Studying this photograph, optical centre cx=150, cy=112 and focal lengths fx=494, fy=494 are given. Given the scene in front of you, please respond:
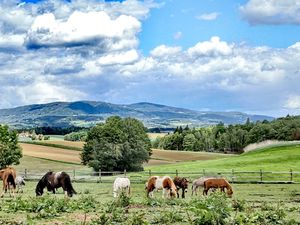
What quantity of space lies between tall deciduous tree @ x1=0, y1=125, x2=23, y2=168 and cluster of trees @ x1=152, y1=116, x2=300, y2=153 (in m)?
62.3

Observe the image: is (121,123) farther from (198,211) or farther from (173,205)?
(198,211)

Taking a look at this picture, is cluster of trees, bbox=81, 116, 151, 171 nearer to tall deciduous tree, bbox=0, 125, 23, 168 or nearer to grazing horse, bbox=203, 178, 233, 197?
tall deciduous tree, bbox=0, 125, 23, 168

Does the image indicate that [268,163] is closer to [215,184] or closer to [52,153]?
[215,184]

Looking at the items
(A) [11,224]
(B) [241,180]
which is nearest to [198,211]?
(A) [11,224]

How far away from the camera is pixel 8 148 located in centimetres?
6312

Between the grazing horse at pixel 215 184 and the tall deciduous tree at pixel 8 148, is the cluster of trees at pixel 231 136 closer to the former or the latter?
Answer: the tall deciduous tree at pixel 8 148

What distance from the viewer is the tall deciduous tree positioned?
62.2 metres

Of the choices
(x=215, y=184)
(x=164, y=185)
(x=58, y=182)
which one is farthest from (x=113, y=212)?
(x=215, y=184)

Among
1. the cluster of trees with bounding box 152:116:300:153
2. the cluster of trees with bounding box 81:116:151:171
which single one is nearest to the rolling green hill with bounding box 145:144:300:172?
the cluster of trees with bounding box 81:116:151:171

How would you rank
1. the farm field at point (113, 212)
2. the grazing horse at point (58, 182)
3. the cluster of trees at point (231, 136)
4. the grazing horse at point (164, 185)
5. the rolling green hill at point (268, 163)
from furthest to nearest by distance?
the cluster of trees at point (231, 136), the rolling green hill at point (268, 163), the grazing horse at point (58, 182), the grazing horse at point (164, 185), the farm field at point (113, 212)

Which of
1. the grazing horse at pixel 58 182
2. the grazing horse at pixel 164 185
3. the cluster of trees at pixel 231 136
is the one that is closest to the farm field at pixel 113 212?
the grazing horse at pixel 164 185

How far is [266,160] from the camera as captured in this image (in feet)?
193

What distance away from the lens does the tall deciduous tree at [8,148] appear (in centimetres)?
6216

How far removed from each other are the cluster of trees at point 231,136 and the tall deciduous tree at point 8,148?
62.3 m
